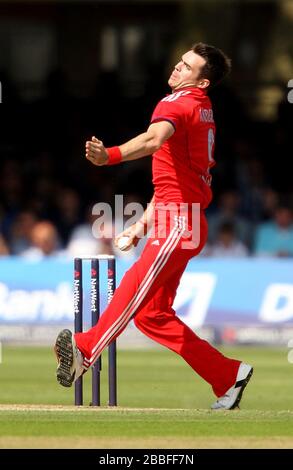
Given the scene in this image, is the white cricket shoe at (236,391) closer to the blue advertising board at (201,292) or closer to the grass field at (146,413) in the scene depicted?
the grass field at (146,413)

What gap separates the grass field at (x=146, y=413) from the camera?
8.17 meters

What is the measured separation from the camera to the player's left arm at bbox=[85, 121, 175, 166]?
8.62m

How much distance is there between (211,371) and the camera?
9523 millimetres

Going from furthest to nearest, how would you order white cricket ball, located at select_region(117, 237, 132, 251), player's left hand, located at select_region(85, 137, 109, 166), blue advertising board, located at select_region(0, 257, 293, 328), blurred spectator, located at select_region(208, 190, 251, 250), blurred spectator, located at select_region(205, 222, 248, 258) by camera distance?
blurred spectator, located at select_region(208, 190, 251, 250), blurred spectator, located at select_region(205, 222, 248, 258), blue advertising board, located at select_region(0, 257, 293, 328), white cricket ball, located at select_region(117, 237, 132, 251), player's left hand, located at select_region(85, 137, 109, 166)

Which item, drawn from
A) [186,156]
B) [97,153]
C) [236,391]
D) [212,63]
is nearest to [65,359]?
[236,391]

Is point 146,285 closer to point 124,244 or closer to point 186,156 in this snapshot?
point 124,244

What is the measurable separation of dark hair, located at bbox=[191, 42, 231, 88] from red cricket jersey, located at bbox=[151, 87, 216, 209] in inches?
6.1

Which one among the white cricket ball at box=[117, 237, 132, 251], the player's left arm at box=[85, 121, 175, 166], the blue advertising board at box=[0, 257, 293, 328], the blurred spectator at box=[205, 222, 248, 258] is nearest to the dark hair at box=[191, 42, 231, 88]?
the player's left arm at box=[85, 121, 175, 166]

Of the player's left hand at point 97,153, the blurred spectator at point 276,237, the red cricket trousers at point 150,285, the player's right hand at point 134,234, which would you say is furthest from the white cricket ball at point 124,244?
the blurred spectator at point 276,237

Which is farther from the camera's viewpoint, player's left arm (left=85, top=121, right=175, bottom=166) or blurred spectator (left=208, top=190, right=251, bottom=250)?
blurred spectator (left=208, top=190, right=251, bottom=250)

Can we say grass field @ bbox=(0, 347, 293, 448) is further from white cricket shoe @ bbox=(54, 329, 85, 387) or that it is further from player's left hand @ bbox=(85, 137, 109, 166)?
player's left hand @ bbox=(85, 137, 109, 166)

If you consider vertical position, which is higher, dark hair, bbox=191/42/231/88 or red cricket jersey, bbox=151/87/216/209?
dark hair, bbox=191/42/231/88

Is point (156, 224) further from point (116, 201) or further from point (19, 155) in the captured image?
point (19, 155)
